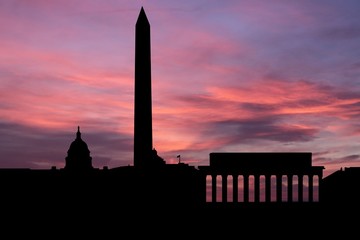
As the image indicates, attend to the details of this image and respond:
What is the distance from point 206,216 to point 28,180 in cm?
2075

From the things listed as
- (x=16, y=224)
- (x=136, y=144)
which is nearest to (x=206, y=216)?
(x=136, y=144)

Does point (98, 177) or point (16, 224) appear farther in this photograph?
point (98, 177)

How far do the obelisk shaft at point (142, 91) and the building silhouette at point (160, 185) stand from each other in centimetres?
8

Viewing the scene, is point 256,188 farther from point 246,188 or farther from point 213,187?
point 213,187

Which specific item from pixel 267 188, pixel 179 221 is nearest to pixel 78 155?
pixel 267 188

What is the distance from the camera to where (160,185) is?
74.6 m

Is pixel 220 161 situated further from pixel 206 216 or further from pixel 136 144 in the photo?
Result: pixel 136 144

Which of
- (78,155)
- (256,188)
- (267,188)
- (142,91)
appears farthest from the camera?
(78,155)

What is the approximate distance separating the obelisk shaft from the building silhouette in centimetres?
8

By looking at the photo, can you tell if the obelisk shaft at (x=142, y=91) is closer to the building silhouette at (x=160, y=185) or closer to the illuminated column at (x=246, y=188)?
the building silhouette at (x=160, y=185)

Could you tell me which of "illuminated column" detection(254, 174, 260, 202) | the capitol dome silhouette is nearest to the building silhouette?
"illuminated column" detection(254, 174, 260, 202)

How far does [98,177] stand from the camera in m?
76.6

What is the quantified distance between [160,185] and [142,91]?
718 inches

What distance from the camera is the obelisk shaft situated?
58.5 metres
